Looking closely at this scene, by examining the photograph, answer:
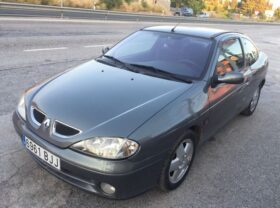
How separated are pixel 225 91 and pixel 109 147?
78.5 inches

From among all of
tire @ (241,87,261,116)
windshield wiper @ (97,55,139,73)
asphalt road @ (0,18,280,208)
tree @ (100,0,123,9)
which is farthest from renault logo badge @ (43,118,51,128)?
tree @ (100,0,123,9)

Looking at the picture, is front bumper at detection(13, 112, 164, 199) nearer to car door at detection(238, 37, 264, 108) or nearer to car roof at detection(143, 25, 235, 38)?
car roof at detection(143, 25, 235, 38)

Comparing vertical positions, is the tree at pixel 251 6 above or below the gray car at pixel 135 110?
below

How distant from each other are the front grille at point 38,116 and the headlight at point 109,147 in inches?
20.7

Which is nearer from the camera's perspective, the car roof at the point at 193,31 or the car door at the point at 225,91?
the car door at the point at 225,91

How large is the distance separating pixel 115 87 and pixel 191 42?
4.39 ft

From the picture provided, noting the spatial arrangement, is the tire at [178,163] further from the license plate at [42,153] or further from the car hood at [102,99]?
the license plate at [42,153]

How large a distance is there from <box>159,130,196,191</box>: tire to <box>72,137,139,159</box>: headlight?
1.58 feet

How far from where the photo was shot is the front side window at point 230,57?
13.7 ft

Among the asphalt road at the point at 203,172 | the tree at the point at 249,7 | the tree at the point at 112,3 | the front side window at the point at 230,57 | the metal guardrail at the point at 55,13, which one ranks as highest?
the front side window at the point at 230,57

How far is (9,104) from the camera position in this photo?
509 cm

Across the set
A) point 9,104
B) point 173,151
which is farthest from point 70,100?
point 9,104

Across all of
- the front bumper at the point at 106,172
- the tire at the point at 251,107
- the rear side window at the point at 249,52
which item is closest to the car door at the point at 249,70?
the rear side window at the point at 249,52

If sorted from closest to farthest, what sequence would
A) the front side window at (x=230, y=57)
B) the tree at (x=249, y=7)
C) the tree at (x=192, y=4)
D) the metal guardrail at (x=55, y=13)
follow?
the front side window at (x=230, y=57) < the metal guardrail at (x=55, y=13) < the tree at (x=192, y=4) < the tree at (x=249, y=7)
